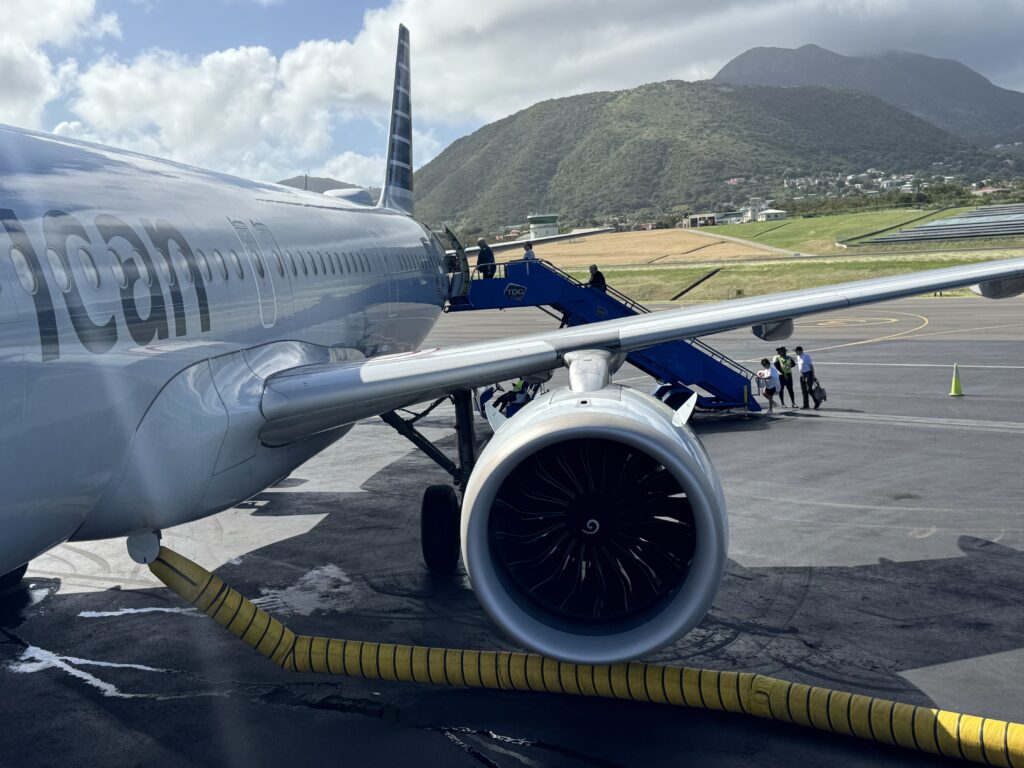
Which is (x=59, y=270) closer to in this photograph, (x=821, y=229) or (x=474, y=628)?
(x=474, y=628)

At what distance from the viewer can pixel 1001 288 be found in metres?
12.1

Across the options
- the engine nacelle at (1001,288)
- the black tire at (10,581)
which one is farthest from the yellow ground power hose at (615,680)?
the engine nacelle at (1001,288)

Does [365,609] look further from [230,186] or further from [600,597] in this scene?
[230,186]

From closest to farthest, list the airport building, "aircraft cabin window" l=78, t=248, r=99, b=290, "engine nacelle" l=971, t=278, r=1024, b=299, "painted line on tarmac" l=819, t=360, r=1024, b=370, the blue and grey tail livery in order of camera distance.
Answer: "aircraft cabin window" l=78, t=248, r=99, b=290 < "engine nacelle" l=971, t=278, r=1024, b=299 < the blue and grey tail livery < "painted line on tarmac" l=819, t=360, r=1024, b=370 < the airport building

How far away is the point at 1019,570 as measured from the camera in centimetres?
1135

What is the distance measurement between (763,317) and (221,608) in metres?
6.02

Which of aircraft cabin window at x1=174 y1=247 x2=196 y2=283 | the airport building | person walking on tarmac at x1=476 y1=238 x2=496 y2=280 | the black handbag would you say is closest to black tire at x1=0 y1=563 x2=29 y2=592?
aircraft cabin window at x1=174 y1=247 x2=196 y2=283

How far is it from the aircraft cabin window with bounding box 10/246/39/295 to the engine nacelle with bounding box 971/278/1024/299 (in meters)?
10.0

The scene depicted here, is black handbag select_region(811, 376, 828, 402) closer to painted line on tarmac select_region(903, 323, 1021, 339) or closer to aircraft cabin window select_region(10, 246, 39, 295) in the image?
painted line on tarmac select_region(903, 323, 1021, 339)

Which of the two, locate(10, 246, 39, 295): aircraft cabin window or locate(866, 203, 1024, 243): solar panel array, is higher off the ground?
locate(10, 246, 39, 295): aircraft cabin window

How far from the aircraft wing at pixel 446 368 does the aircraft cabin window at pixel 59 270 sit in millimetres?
2384

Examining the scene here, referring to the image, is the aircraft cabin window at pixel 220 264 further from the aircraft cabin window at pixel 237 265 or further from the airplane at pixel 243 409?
the aircraft cabin window at pixel 237 265

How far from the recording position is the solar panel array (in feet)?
253

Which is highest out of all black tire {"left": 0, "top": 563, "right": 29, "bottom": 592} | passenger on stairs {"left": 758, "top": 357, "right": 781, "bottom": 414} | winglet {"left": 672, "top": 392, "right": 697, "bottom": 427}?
winglet {"left": 672, "top": 392, "right": 697, "bottom": 427}
